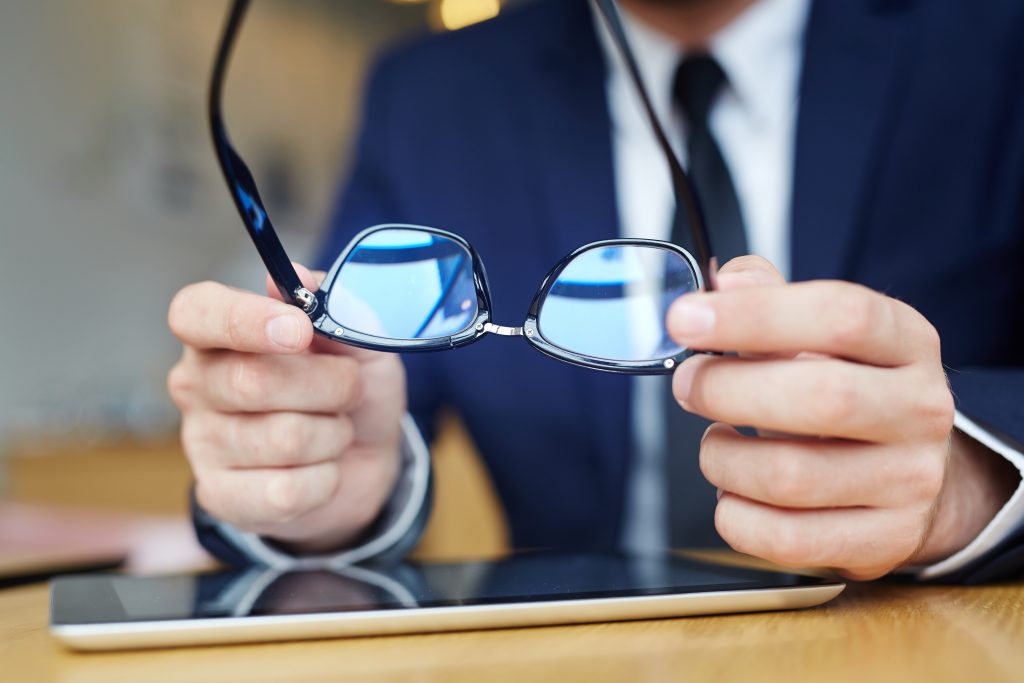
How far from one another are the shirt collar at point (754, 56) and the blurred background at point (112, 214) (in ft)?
5.61

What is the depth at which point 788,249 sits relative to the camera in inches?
37.3

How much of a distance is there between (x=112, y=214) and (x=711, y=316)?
2.56 m

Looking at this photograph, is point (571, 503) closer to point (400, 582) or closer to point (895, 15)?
point (400, 582)

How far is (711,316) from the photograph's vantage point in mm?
424

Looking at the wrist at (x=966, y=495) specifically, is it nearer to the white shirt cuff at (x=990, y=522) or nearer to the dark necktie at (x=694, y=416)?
the white shirt cuff at (x=990, y=522)

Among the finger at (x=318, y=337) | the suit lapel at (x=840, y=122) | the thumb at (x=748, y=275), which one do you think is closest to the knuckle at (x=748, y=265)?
the thumb at (x=748, y=275)

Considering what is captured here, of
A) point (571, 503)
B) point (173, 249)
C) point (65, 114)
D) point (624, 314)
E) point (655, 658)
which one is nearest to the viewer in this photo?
point (655, 658)

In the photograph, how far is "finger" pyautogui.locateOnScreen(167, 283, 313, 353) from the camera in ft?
1.64

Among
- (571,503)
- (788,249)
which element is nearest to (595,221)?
(788,249)

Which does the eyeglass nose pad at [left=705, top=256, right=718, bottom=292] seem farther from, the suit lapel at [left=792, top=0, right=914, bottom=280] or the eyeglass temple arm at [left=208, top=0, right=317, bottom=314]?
the suit lapel at [left=792, top=0, right=914, bottom=280]

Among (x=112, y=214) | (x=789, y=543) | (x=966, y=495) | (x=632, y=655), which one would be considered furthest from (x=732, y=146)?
(x=112, y=214)

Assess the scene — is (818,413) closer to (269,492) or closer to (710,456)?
(710,456)

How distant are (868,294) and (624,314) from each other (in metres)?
0.14

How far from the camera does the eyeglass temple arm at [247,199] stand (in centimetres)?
51
